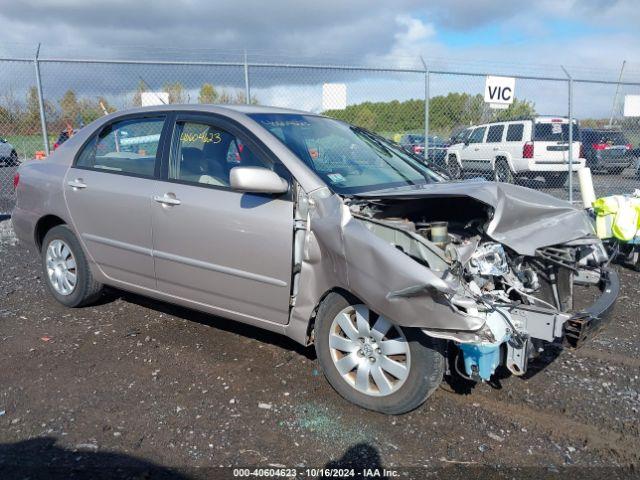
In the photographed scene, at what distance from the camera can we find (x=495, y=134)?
14742 millimetres

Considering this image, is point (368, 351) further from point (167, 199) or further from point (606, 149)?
point (606, 149)

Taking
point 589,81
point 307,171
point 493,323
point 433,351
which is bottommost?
point 433,351

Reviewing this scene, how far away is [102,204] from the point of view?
4414 millimetres

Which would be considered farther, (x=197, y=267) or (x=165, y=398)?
(x=197, y=267)

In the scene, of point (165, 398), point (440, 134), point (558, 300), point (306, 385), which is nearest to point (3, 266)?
point (165, 398)

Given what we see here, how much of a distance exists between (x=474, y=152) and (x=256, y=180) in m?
13.2

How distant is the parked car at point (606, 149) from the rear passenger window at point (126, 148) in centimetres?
1404

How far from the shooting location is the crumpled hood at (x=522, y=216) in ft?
10.2

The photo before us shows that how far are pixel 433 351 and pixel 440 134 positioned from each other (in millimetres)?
9106

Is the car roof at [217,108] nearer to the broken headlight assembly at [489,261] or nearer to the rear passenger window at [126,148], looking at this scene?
the rear passenger window at [126,148]

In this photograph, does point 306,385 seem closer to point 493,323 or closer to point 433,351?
point 433,351

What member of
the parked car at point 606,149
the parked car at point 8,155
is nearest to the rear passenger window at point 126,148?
the parked car at point 8,155

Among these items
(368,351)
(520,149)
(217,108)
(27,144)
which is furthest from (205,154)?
(520,149)

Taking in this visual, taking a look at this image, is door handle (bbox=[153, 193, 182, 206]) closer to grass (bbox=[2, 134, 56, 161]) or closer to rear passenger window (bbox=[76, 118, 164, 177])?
rear passenger window (bbox=[76, 118, 164, 177])
